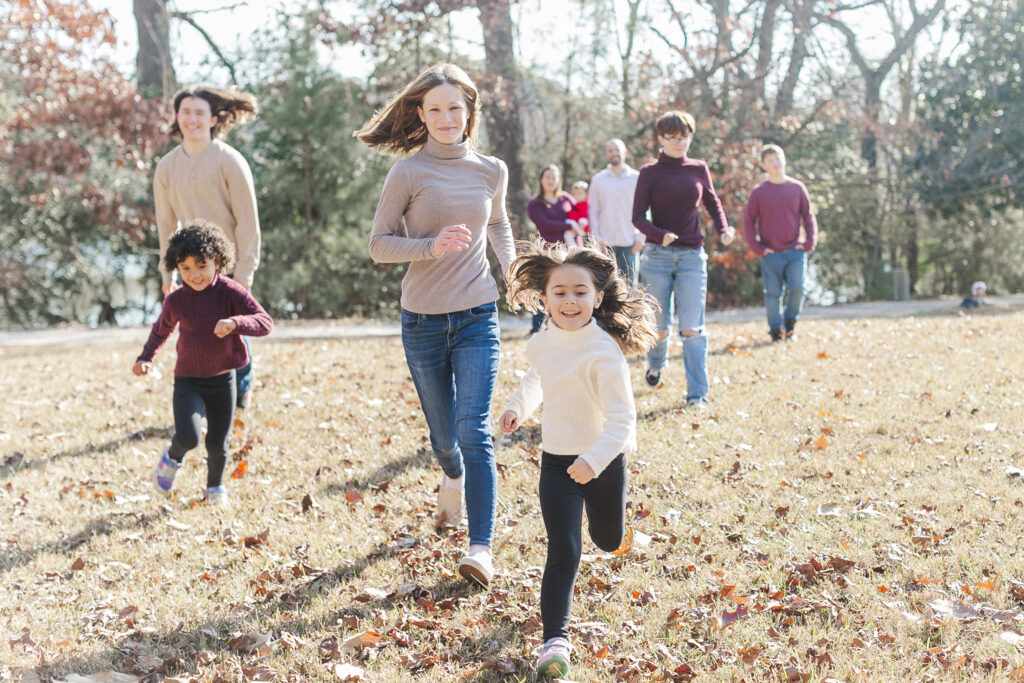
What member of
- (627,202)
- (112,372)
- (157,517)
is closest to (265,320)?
(157,517)

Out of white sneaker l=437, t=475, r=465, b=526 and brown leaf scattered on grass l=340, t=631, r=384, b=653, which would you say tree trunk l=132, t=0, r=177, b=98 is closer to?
white sneaker l=437, t=475, r=465, b=526

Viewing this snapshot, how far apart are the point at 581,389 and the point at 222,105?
4.57m

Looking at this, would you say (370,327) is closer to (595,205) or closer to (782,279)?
(595,205)

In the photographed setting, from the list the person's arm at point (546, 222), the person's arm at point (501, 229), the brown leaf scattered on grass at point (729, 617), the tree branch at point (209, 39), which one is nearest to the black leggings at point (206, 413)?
the person's arm at point (501, 229)

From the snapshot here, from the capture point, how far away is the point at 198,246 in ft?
17.4

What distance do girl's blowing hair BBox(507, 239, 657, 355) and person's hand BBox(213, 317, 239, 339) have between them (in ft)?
6.60

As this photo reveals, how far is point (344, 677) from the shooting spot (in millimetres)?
3543

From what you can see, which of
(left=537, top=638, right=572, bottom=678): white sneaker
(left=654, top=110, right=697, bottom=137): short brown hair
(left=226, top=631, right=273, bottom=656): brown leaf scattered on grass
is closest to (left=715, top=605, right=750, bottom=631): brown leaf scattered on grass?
(left=537, top=638, right=572, bottom=678): white sneaker

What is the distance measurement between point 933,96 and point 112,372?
1665 cm

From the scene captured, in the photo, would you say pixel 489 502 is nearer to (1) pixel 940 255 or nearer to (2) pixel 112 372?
(2) pixel 112 372

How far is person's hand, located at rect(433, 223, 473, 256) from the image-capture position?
3920mm

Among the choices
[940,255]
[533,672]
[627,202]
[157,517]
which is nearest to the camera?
[533,672]

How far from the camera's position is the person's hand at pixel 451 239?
392 centimetres

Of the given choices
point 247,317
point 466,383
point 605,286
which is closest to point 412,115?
point 466,383
